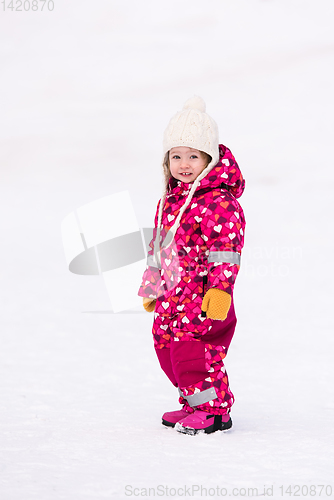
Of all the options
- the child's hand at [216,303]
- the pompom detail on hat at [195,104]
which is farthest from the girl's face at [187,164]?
the child's hand at [216,303]

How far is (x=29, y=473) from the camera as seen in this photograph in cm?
187

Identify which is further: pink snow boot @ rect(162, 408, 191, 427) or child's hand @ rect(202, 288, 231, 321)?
pink snow boot @ rect(162, 408, 191, 427)

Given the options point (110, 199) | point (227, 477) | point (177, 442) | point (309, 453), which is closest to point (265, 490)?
point (227, 477)

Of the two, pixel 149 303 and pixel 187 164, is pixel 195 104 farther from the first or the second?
pixel 149 303

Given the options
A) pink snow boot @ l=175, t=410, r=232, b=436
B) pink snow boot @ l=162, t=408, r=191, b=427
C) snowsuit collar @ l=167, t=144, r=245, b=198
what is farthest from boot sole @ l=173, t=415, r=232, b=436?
snowsuit collar @ l=167, t=144, r=245, b=198

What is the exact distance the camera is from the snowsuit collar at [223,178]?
254 cm

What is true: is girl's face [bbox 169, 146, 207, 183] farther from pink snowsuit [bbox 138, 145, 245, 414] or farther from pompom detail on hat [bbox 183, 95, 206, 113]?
pompom detail on hat [bbox 183, 95, 206, 113]

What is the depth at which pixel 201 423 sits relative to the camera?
2453 millimetres

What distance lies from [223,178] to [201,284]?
0.47 metres

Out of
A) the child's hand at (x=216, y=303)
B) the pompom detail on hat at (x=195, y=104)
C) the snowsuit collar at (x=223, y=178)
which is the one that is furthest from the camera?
the pompom detail on hat at (x=195, y=104)

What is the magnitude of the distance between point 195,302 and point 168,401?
101 centimetres

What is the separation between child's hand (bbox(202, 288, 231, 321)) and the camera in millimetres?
2371

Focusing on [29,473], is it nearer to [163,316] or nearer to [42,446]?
[42,446]

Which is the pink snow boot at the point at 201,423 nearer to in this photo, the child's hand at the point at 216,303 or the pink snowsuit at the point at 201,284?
the pink snowsuit at the point at 201,284
